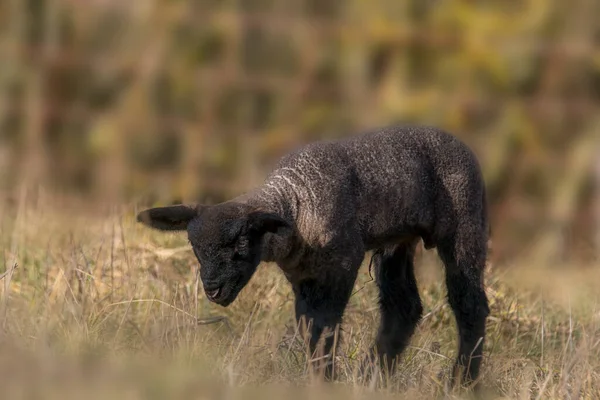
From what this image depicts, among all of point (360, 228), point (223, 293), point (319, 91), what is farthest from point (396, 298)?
→ point (319, 91)

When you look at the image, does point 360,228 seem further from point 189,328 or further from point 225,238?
point 189,328

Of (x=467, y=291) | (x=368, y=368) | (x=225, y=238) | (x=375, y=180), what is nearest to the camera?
(x=225, y=238)

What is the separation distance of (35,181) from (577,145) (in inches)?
216

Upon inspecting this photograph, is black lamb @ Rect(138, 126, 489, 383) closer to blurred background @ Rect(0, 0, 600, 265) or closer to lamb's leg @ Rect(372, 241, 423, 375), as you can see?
lamb's leg @ Rect(372, 241, 423, 375)

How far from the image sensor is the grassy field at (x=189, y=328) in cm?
524

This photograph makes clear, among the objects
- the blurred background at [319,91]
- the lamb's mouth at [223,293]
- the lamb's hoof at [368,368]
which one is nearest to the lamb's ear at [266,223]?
the lamb's mouth at [223,293]

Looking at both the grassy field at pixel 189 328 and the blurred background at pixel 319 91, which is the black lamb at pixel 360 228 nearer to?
the grassy field at pixel 189 328

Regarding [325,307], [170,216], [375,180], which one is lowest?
[325,307]

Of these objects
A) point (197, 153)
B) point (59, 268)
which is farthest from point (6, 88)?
point (59, 268)

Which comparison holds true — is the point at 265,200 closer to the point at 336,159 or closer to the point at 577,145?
the point at 336,159

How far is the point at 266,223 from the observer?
6297mm

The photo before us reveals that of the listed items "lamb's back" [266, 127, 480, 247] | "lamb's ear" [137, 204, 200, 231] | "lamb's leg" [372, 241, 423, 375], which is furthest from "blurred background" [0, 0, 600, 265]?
"lamb's ear" [137, 204, 200, 231]

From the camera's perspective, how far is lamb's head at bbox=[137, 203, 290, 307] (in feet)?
20.3

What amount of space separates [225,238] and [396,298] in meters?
1.68
